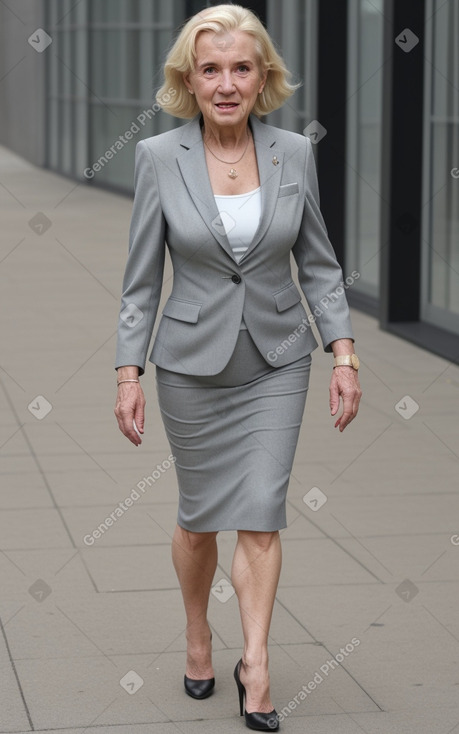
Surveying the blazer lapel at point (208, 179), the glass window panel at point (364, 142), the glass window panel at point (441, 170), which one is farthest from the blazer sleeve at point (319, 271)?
the glass window panel at point (364, 142)

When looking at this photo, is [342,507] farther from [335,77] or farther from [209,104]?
[335,77]

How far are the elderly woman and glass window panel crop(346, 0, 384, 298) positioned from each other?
8.02 metres

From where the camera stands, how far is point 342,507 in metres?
6.16

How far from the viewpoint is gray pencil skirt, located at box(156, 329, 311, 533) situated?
3947mm

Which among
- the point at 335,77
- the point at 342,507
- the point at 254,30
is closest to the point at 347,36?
the point at 335,77

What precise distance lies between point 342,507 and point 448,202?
468 centimetres

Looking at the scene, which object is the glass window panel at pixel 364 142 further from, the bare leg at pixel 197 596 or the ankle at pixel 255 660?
the ankle at pixel 255 660

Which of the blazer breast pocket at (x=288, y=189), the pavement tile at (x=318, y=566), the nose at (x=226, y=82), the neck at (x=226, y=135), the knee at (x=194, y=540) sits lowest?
the pavement tile at (x=318, y=566)

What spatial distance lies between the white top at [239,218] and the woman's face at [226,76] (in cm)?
20

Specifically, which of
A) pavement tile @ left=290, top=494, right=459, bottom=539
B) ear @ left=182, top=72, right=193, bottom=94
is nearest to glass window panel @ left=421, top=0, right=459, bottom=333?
pavement tile @ left=290, top=494, right=459, bottom=539

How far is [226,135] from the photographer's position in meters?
3.98

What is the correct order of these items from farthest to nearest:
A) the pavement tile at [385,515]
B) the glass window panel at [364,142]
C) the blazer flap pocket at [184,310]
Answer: the glass window panel at [364,142], the pavement tile at [385,515], the blazer flap pocket at [184,310]

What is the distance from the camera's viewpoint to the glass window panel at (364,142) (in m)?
12.0

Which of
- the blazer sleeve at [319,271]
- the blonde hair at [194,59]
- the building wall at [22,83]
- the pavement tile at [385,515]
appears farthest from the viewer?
the building wall at [22,83]
